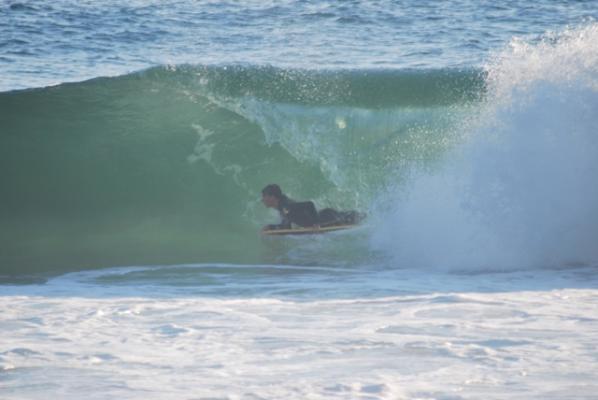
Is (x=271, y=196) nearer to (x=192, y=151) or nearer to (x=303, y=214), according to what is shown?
(x=303, y=214)

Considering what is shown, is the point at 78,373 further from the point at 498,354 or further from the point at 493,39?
A: the point at 493,39

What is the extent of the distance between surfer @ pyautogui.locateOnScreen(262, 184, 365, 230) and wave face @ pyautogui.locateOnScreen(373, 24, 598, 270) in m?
0.51

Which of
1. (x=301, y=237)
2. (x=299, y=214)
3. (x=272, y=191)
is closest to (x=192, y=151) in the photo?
(x=272, y=191)

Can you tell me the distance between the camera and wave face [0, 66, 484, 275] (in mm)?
11125

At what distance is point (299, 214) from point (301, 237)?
33 centimetres

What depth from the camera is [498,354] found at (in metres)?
5.27

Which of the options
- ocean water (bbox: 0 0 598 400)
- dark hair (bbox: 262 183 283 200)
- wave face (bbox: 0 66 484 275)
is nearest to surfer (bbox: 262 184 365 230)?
dark hair (bbox: 262 183 283 200)

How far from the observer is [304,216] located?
9953 millimetres

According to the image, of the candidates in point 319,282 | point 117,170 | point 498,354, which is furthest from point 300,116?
point 498,354

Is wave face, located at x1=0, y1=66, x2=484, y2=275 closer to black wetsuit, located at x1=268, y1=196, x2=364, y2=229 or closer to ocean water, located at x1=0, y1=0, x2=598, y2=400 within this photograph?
ocean water, located at x1=0, y1=0, x2=598, y2=400

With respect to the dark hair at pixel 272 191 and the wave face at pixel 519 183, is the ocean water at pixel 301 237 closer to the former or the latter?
the wave face at pixel 519 183

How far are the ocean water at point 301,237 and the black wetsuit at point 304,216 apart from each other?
0.24 metres

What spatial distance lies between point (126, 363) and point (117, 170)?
761 centimetres

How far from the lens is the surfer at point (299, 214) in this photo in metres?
9.92
